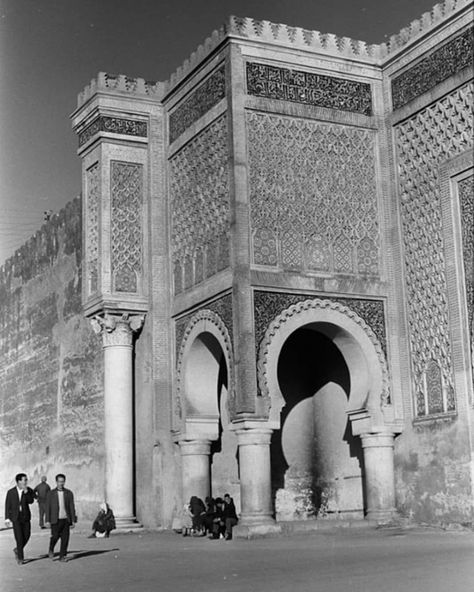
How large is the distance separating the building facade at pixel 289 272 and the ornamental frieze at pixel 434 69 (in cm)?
3

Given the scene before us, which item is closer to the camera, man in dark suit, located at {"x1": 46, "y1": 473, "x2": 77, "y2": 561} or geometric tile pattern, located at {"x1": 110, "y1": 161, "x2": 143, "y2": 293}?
man in dark suit, located at {"x1": 46, "y1": 473, "x2": 77, "y2": 561}

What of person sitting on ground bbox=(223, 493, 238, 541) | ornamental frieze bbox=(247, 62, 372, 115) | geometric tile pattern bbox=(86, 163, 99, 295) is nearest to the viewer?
person sitting on ground bbox=(223, 493, 238, 541)

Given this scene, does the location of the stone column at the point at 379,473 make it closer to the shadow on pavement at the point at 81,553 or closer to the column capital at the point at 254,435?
the column capital at the point at 254,435

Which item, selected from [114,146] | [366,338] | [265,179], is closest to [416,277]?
[366,338]

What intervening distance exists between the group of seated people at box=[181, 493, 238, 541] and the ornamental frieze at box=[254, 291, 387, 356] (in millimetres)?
1928

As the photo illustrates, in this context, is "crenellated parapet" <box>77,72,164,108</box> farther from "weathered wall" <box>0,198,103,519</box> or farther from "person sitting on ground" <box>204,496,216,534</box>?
"person sitting on ground" <box>204,496,216,534</box>

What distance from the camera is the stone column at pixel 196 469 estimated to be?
1359 centimetres

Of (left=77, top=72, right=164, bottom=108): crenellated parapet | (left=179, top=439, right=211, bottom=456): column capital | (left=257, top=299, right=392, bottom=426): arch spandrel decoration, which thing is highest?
(left=77, top=72, right=164, bottom=108): crenellated parapet

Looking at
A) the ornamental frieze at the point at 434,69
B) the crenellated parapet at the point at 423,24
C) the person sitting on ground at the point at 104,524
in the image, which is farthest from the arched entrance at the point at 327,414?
the crenellated parapet at the point at 423,24

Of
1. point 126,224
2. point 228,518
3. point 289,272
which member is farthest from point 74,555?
point 126,224

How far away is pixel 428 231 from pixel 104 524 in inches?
217

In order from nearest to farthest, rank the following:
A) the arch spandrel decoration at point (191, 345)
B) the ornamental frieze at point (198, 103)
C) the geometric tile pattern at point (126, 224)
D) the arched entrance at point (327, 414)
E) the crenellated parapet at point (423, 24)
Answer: the crenellated parapet at point (423, 24), the arch spandrel decoration at point (191, 345), the arched entrance at point (327, 414), the ornamental frieze at point (198, 103), the geometric tile pattern at point (126, 224)

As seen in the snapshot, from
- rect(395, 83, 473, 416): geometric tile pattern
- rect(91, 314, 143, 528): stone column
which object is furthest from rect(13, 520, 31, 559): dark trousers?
rect(395, 83, 473, 416): geometric tile pattern

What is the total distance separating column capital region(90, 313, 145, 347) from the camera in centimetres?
1427
